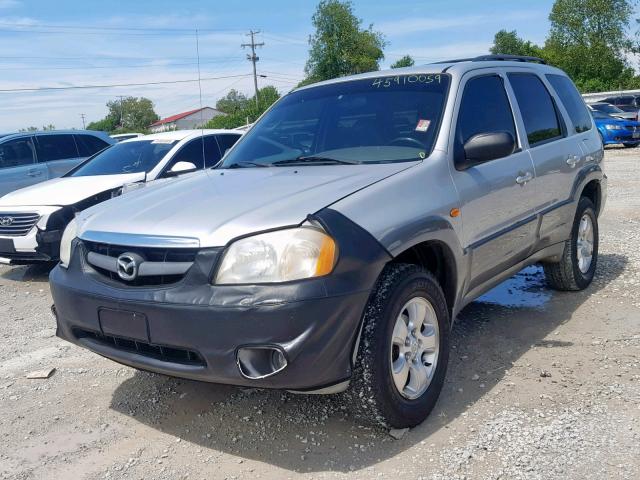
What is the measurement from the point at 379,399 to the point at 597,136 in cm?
390

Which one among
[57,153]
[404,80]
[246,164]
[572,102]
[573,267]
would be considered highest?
[404,80]

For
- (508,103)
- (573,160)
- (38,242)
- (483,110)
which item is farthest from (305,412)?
(38,242)

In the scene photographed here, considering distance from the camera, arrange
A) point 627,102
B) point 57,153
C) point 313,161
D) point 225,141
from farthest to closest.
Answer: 1. point 627,102
2. point 57,153
3. point 225,141
4. point 313,161

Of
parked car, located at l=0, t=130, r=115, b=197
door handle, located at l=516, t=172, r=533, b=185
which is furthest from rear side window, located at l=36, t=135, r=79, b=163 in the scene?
door handle, located at l=516, t=172, r=533, b=185

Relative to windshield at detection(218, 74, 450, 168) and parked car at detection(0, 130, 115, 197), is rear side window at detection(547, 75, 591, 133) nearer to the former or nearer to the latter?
windshield at detection(218, 74, 450, 168)

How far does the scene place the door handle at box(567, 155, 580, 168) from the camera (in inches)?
196

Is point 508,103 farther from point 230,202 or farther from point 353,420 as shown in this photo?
point 353,420

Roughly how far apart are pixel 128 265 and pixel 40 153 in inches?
335

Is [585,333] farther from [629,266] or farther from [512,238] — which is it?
[629,266]

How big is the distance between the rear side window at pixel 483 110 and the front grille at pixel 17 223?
16.2ft

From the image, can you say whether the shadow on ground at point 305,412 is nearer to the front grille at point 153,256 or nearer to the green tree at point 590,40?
the front grille at point 153,256

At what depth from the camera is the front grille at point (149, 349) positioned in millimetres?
2891

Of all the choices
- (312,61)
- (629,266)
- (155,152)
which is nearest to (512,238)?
(629,266)

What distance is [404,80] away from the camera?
414 centimetres
